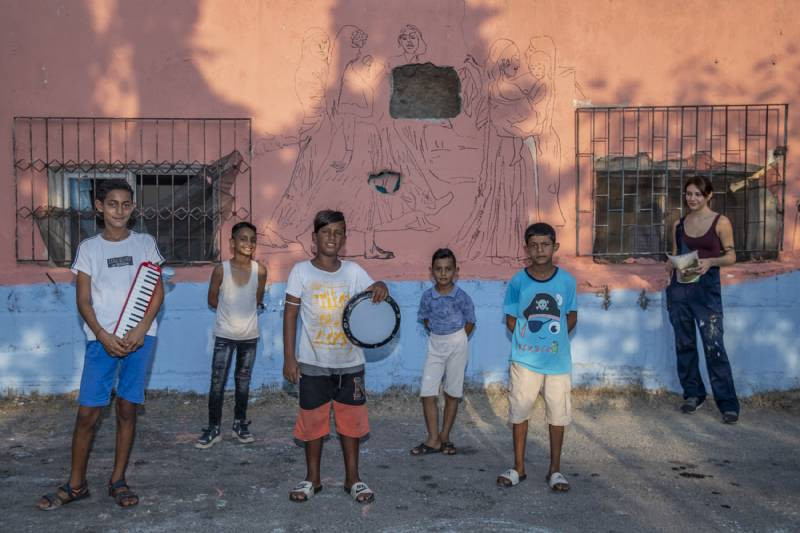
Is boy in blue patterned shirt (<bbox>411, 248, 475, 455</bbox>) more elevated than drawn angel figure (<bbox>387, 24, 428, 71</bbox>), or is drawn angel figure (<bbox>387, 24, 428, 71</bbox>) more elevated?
drawn angel figure (<bbox>387, 24, 428, 71</bbox>)

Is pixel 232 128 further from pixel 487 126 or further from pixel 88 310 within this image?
pixel 88 310

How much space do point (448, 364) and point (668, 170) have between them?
2.77 metres

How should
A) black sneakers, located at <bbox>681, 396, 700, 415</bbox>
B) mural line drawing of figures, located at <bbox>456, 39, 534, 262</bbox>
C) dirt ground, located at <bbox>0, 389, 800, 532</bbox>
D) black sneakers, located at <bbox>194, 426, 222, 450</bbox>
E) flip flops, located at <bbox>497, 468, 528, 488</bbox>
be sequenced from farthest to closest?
mural line drawing of figures, located at <bbox>456, 39, 534, 262</bbox>, black sneakers, located at <bbox>681, 396, 700, 415</bbox>, black sneakers, located at <bbox>194, 426, 222, 450</bbox>, flip flops, located at <bbox>497, 468, 528, 488</bbox>, dirt ground, located at <bbox>0, 389, 800, 532</bbox>

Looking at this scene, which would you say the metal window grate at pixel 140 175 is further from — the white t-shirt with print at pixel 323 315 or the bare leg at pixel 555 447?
the bare leg at pixel 555 447

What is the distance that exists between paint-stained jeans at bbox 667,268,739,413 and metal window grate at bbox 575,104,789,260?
703mm

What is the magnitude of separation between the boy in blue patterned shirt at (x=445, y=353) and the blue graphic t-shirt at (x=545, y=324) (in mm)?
614

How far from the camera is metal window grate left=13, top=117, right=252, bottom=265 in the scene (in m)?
6.18

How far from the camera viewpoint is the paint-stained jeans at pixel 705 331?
5660 mm

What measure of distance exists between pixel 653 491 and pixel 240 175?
3836 mm

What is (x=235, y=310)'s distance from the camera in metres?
5.09

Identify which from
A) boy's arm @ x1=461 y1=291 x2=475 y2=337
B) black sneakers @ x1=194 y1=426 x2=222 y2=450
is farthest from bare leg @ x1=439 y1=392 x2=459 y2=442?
black sneakers @ x1=194 y1=426 x2=222 y2=450

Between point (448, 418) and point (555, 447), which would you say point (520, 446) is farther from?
point (448, 418)

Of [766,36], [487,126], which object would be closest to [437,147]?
[487,126]

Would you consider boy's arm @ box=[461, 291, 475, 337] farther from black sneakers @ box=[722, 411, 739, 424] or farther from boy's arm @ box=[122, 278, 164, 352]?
black sneakers @ box=[722, 411, 739, 424]
